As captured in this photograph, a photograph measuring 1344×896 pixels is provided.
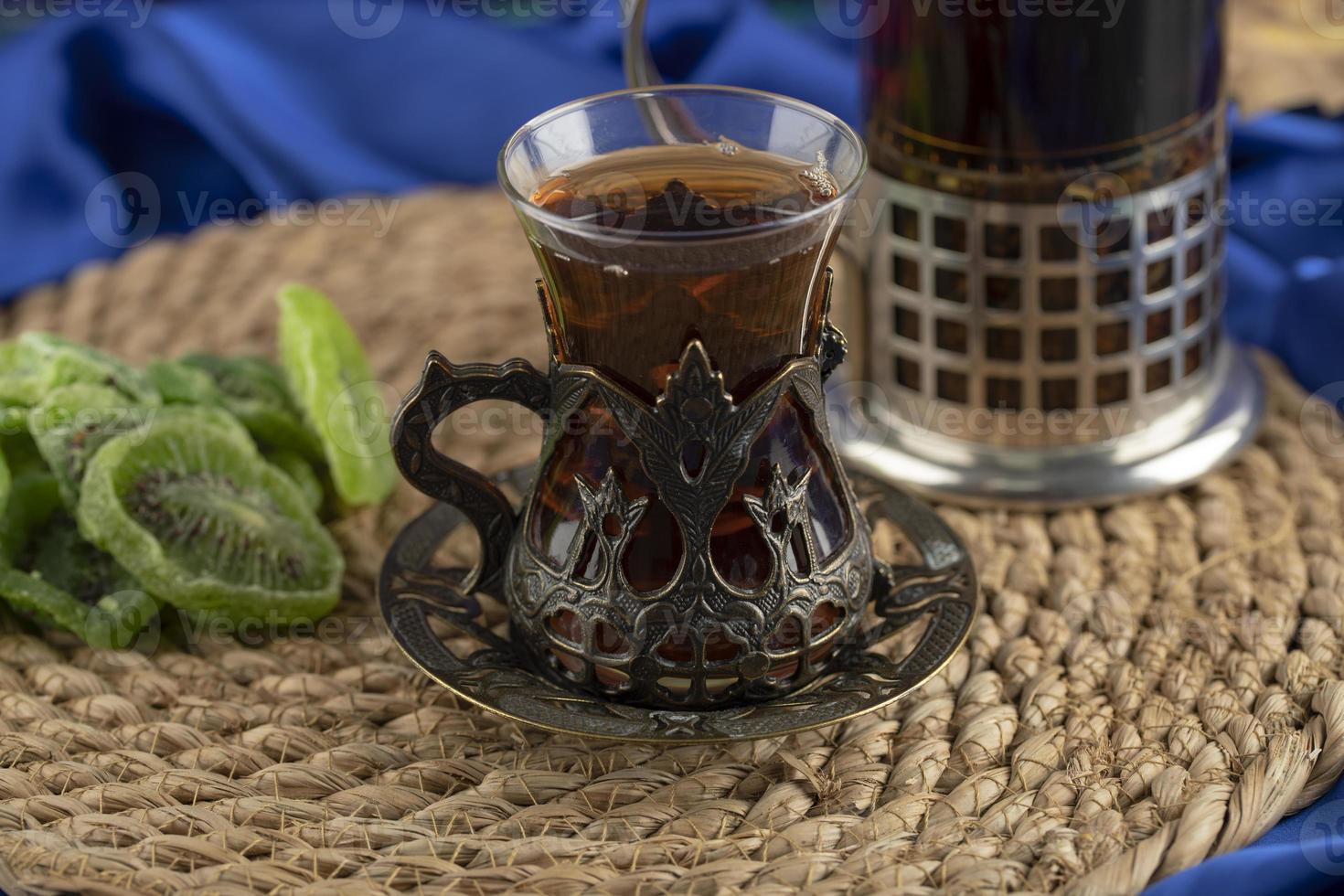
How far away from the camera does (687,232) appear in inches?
28.7

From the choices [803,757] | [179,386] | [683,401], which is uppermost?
[683,401]

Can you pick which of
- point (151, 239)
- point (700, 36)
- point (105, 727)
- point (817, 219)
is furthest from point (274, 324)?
point (817, 219)

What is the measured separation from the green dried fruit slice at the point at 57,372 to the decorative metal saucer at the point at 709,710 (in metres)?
0.24

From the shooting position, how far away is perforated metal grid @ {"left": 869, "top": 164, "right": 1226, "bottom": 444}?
105 cm

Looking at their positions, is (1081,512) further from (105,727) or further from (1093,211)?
(105,727)

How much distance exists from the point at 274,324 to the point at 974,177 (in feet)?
1.98

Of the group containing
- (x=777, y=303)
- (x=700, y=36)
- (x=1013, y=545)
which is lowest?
(x=1013, y=545)

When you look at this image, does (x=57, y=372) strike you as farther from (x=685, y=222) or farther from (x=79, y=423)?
(x=685, y=222)

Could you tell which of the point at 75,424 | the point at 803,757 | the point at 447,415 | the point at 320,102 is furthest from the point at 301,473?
the point at 320,102

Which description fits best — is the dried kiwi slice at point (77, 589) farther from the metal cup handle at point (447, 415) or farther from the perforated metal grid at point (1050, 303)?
the perforated metal grid at point (1050, 303)

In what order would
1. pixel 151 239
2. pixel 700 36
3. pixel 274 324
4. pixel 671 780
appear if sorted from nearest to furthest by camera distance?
pixel 671 780
pixel 274 324
pixel 151 239
pixel 700 36

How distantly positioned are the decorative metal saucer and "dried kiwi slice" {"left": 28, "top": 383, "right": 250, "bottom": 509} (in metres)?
0.20

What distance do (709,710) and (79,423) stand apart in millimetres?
446

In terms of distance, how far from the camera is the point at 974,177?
1039 millimetres
